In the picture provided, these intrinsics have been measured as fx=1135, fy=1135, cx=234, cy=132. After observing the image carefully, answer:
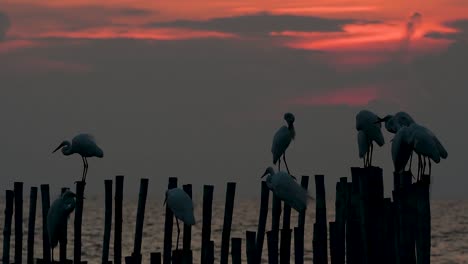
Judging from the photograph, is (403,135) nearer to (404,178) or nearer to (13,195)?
(404,178)

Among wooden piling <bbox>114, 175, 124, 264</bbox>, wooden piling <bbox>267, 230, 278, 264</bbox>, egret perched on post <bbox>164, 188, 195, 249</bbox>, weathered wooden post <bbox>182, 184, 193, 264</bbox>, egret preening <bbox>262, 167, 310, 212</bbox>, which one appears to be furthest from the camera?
wooden piling <bbox>114, 175, 124, 264</bbox>

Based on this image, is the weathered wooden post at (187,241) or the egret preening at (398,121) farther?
the egret preening at (398,121)

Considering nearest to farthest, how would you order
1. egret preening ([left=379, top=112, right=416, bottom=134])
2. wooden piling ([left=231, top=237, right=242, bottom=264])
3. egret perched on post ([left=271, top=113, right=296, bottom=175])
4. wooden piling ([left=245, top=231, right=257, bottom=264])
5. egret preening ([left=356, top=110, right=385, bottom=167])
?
wooden piling ([left=231, top=237, right=242, bottom=264]), wooden piling ([left=245, top=231, right=257, bottom=264]), egret preening ([left=379, top=112, right=416, bottom=134]), egret preening ([left=356, top=110, right=385, bottom=167]), egret perched on post ([left=271, top=113, right=296, bottom=175])

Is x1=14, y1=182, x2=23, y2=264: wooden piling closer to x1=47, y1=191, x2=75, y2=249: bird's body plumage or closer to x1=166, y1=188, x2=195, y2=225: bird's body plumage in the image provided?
x1=47, y1=191, x2=75, y2=249: bird's body plumage

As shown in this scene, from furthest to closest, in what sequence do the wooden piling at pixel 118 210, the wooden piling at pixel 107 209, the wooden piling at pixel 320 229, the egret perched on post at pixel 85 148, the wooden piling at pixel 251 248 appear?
the egret perched on post at pixel 85 148, the wooden piling at pixel 107 209, the wooden piling at pixel 118 210, the wooden piling at pixel 320 229, the wooden piling at pixel 251 248

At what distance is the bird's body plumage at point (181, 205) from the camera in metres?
17.8

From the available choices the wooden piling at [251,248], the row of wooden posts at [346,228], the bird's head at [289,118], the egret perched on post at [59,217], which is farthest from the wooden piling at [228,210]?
the bird's head at [289,118]

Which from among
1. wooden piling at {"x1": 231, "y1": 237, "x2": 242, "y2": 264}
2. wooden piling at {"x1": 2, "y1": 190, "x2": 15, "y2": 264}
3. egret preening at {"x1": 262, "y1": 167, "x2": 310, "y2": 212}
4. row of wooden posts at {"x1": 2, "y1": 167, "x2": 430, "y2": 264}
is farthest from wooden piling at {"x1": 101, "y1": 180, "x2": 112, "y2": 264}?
wooden piling at {"x1": 231, "y1": 237, "x2": 242, "y2": 264}

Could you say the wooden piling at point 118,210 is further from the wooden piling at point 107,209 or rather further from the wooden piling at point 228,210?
the wooden piling at point 228,210

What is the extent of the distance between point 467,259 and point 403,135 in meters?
40.8

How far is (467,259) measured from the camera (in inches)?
2184

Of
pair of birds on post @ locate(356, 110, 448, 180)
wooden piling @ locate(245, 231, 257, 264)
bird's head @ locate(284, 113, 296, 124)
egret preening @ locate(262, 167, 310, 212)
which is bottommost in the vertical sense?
wooden piling @ locate(245, 231, 257, 264)

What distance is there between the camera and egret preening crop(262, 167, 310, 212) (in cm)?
1789

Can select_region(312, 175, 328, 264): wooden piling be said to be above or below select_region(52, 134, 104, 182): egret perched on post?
below
